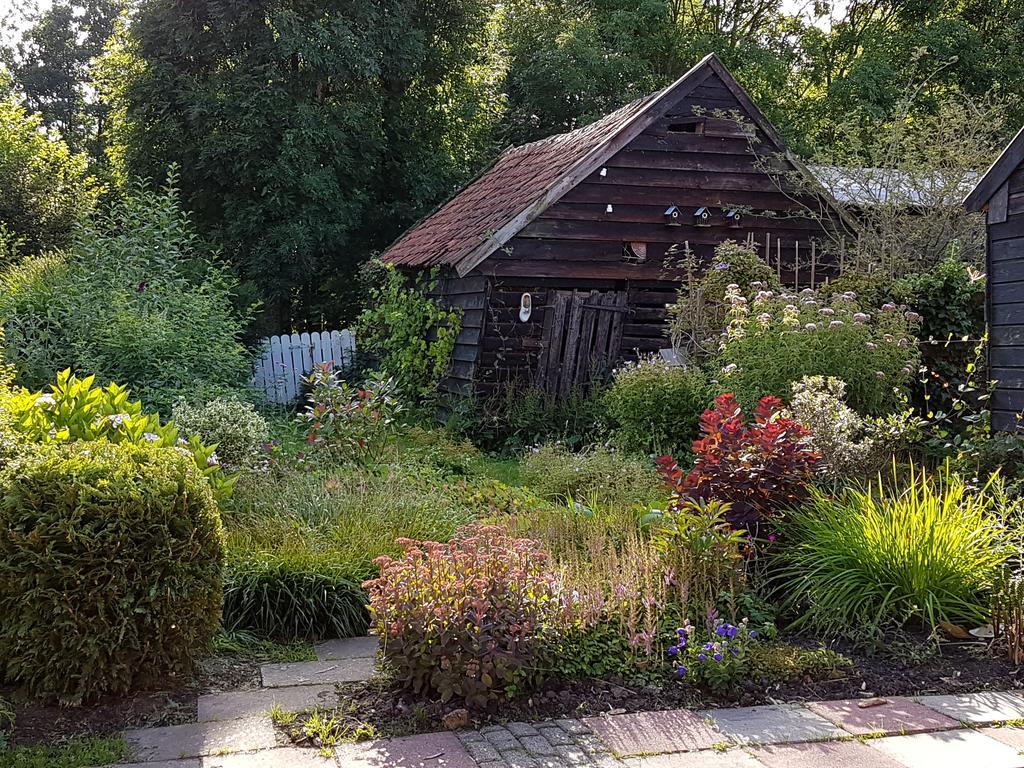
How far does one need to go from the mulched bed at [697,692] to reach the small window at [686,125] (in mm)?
9368

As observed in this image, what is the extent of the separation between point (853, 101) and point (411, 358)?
580 inches

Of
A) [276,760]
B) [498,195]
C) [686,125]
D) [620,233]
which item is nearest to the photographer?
[276,760]

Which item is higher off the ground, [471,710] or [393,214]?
[393,214]

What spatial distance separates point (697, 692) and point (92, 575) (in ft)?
8.72

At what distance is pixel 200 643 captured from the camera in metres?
4.20

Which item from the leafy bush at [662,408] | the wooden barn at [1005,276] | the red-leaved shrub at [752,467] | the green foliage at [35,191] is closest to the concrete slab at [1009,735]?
the red-leaved shrub at [752,467]

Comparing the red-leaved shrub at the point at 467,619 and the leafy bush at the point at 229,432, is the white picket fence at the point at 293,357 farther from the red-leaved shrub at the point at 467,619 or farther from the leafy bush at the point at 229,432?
the red-leaved shrub at the point at 467,619

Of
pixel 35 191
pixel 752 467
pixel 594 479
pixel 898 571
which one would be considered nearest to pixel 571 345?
pixel 594 479

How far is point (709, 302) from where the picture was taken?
11.2 meters

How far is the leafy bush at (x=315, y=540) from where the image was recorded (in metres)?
4.87

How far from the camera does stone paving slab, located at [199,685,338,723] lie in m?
3.79

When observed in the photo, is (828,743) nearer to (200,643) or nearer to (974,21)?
(200,643)

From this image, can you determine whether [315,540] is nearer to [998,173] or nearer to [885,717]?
[885,717]

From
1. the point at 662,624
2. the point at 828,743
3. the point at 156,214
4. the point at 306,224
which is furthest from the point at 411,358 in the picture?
the point at 828,743
